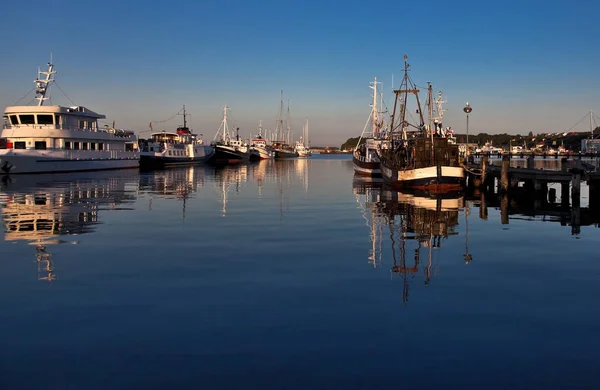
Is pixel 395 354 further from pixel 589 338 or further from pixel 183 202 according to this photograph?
pixel 183 202

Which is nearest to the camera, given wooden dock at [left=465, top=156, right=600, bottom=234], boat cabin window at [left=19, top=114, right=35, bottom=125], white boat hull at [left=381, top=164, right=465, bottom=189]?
wooden dock at [left=465, top=156, right=600, bottom=234]

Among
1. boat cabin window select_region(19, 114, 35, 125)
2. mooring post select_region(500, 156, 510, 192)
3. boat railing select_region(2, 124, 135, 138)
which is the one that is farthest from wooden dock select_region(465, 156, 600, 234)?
boat cabin window select_region(19, 114, 35, 125)

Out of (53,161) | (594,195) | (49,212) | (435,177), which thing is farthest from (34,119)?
(594,195)

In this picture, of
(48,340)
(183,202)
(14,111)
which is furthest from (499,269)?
(14,111)

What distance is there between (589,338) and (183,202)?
1102 inches

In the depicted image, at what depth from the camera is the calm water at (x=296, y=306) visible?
8.15 m

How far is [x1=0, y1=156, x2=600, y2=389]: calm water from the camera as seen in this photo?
321 inches

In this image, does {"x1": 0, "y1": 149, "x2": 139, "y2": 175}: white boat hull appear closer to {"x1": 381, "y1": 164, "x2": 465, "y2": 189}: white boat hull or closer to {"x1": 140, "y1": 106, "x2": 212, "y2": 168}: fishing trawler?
{"x1": 140, "y1": 106, "x2": 212, "y2": 168}: fishing trawler

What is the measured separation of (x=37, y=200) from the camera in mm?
33969

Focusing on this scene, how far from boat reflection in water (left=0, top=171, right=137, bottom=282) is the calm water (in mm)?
214

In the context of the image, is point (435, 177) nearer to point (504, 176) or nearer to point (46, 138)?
point (504, 176)

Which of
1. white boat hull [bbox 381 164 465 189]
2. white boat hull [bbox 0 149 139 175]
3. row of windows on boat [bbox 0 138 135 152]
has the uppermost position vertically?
row of windows on boat [bbox 0 138 135 152]

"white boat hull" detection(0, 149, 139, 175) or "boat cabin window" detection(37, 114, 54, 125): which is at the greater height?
"boat cabin window" detection(37, 114, 54, 125)

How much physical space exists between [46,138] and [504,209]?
54.8m
